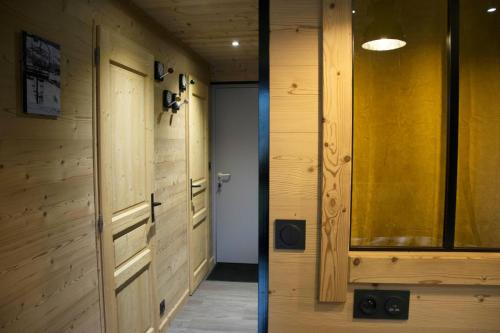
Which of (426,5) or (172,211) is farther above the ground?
(426,5)

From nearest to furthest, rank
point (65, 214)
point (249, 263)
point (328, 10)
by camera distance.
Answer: point (328, 10), point (65, 214), point (249, 263)

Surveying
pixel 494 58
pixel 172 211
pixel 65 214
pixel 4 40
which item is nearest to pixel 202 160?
pixel 172 211

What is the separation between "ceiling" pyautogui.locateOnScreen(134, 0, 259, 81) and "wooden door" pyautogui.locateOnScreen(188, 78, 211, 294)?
0.41 metres

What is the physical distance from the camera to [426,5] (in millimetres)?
1355

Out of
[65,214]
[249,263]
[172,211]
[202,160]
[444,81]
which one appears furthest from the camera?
[249,263]

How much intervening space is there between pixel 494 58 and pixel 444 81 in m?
0.23

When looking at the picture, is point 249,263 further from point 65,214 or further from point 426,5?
point 426,5

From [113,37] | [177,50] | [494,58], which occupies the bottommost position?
[494,58]

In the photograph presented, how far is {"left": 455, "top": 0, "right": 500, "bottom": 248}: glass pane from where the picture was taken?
135 cm

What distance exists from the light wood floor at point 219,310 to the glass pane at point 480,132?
2.04 m

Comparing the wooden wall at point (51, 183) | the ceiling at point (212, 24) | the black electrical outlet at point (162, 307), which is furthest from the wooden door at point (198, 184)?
the wooden wall at point (51, 183)

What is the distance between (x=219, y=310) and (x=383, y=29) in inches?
108

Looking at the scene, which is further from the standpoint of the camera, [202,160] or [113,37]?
[202,160]

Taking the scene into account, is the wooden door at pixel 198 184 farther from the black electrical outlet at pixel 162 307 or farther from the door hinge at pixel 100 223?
the door hinge at pixel 100 223
